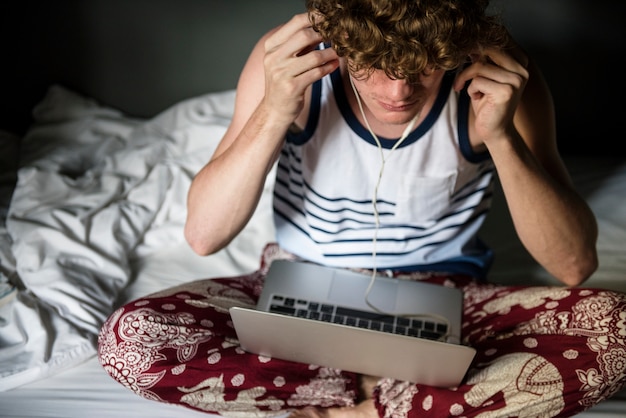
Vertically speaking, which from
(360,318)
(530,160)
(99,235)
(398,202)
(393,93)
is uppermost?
(393,93)

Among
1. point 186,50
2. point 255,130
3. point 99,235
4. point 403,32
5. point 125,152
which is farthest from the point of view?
point 186,50

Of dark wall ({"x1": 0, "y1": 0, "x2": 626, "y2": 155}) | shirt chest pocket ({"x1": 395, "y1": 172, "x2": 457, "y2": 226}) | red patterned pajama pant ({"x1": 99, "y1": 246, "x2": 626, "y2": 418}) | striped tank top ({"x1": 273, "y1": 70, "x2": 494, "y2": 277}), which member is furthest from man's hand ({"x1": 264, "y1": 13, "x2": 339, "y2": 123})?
dark wall ({"x1": 0, "y1": 0, "x2": 626, "y2": 155})

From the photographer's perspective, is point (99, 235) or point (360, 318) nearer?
point (360, 318)

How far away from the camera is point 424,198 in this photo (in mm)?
1269

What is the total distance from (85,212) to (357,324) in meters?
0.73

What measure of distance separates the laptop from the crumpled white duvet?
0.38m

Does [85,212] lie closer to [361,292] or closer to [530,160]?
[361,292]

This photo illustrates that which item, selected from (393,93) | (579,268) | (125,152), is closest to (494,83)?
(393,93)

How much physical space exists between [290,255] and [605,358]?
1.84ft

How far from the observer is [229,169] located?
3.92ft

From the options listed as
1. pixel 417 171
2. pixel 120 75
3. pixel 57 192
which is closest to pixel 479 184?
pixel 417 171

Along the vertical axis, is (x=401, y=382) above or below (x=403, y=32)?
below

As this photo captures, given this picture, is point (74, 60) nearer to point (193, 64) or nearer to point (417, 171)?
→ point (193, 64)

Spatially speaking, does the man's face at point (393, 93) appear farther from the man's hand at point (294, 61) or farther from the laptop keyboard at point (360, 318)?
the laptop keyboard at point (360, 318)
